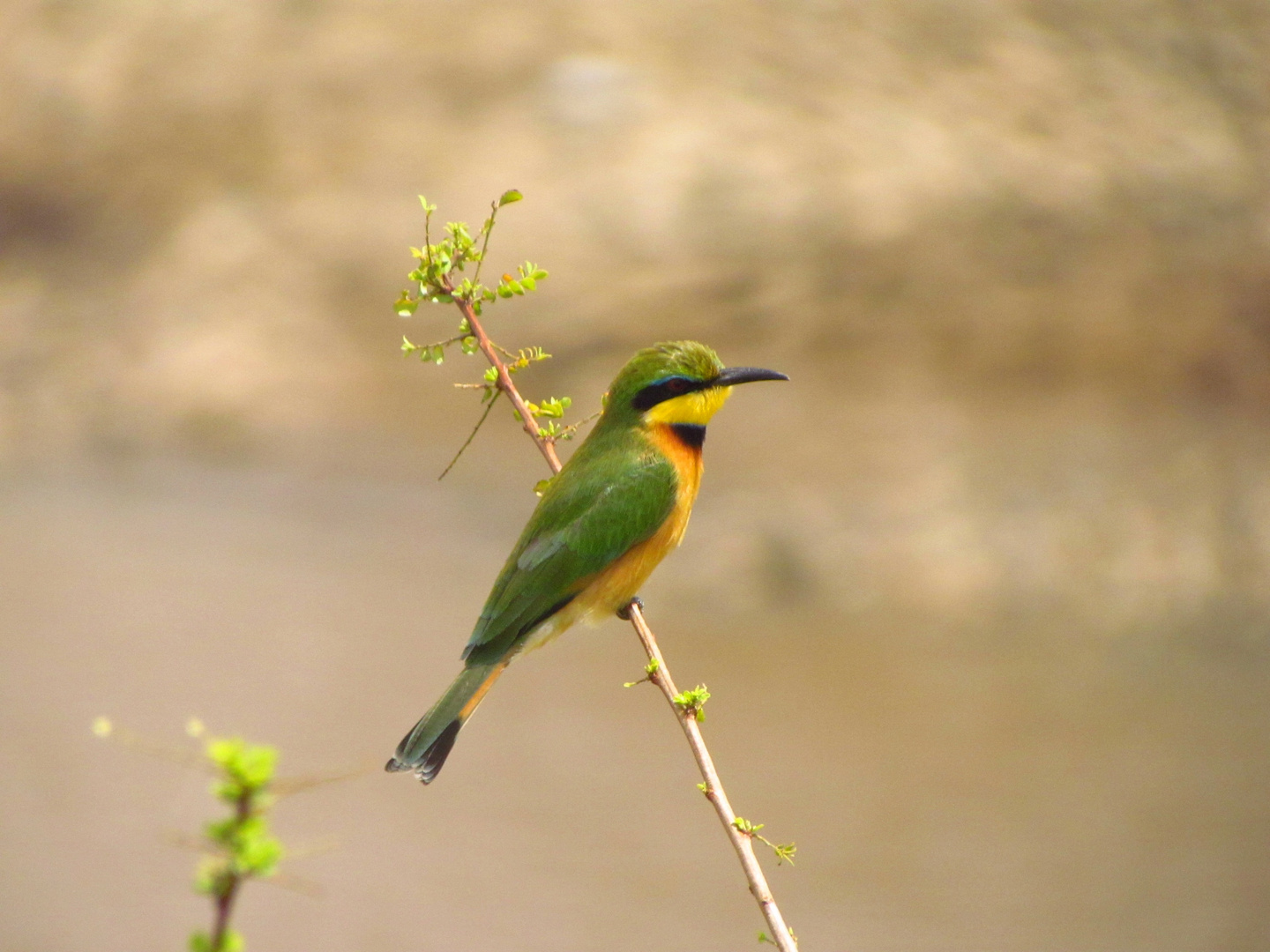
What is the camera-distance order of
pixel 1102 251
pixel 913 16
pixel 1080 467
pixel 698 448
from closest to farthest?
pixel 698 448 < pixel 1080 467 < pixel 1102 251 < pixel 913 16

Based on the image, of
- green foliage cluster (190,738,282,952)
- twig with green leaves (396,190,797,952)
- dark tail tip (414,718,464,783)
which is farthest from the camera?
dark tail tip (414,718,464,783)

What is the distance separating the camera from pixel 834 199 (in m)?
6.55

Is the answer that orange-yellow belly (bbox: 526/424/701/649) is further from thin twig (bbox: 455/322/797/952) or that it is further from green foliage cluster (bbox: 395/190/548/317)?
green foliage cluster (bbox: 395/190/548/317)

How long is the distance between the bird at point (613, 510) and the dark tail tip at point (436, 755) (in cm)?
12

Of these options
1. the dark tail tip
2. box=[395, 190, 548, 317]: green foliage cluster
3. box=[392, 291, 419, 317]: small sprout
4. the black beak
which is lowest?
the dark tail tip

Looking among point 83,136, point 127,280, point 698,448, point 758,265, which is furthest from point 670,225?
point 698,448

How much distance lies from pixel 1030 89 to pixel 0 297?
5.39 metres

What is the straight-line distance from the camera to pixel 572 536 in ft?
7.35

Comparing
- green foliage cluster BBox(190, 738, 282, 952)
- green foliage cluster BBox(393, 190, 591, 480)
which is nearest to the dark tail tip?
green foliage cluster BBox(393, 190, 591, 480)

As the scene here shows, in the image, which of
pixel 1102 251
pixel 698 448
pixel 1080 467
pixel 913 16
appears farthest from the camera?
pixel 913 16

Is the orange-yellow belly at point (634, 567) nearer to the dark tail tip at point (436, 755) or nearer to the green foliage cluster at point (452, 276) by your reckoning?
the dark tail tip at point (436, 755)

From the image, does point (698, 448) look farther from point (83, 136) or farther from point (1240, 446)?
point (83, 136)

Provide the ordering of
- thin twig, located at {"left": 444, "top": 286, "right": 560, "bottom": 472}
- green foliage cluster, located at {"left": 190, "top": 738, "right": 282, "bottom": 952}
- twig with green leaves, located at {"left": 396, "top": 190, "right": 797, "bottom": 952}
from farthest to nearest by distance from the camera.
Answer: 1. thin twig, located at {"left": 444, "top": 286, "right": 560, "bottom": 472}
2. twig with green leaves, located at {"left": 396, "top": 190, "right": 797, "bottom": 952}
3. green foliage cluster, located at {"left": 190, "top": 738, "right": 282, "bottom": 952}

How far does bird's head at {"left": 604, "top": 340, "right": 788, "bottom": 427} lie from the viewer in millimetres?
2248
